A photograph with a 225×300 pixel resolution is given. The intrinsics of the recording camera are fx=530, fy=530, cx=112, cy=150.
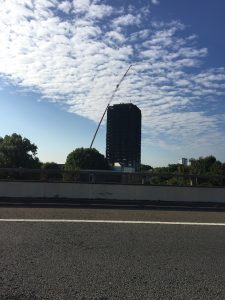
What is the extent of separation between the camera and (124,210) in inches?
503

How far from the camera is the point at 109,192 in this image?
51.5 feet

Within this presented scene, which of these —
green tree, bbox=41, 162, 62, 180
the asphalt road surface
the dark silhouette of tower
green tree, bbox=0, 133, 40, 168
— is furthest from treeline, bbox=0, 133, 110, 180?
the asphalt road surface

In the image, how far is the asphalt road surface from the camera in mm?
5766

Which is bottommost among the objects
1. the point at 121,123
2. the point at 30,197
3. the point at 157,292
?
the point at 157,292

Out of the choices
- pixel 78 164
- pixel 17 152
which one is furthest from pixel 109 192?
pixel 17 152

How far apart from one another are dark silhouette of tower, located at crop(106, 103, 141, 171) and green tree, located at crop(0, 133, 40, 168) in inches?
545

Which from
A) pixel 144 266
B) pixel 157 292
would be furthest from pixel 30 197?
pixel 157 292

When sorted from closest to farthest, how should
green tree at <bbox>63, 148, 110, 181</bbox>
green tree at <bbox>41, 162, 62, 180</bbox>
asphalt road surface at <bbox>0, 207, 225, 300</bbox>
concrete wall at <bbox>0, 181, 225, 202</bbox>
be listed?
asphalt road surface at <bbox>0, 207, 225, 300</bbox>
concrete wall at <bbox>0, 181, 225, 202</bbox>
green tree at <bbox>41, 162, 62, 180</bbox>
green tree at <bbox>63, 148, 110, 181</bbox>

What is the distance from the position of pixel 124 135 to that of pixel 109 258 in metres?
85.2

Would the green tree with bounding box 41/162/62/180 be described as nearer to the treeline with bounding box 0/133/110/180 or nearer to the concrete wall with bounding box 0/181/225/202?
the concrete wall with bounding box 0/181/225/202

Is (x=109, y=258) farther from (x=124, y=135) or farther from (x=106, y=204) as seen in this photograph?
(x=124, y=135)

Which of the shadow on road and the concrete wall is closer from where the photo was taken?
the shadow on road

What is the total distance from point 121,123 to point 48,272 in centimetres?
8408

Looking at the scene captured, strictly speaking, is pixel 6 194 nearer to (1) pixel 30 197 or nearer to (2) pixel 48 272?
(1) pixel 30 197
